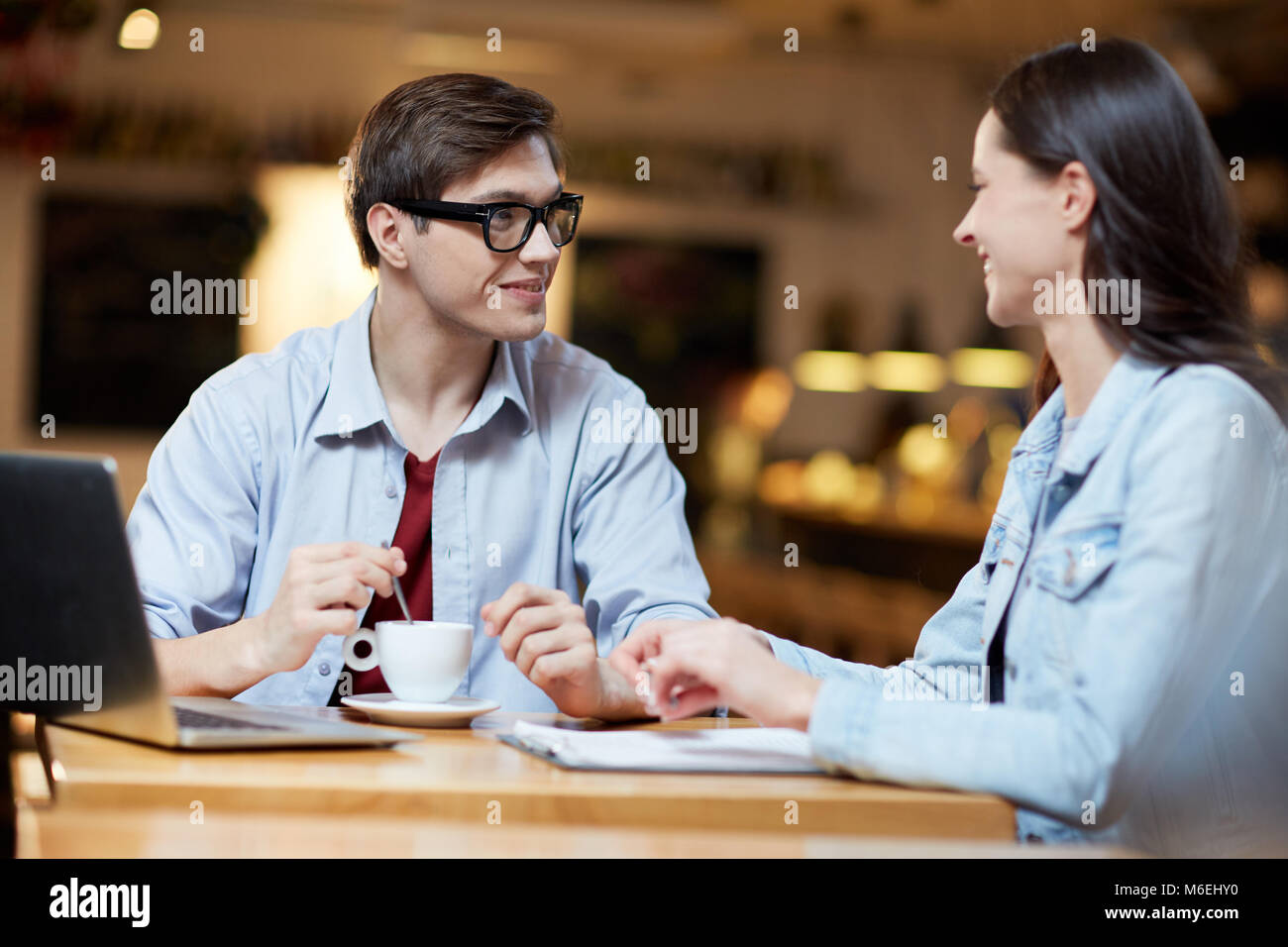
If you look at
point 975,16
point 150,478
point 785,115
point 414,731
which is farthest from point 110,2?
point 414,731

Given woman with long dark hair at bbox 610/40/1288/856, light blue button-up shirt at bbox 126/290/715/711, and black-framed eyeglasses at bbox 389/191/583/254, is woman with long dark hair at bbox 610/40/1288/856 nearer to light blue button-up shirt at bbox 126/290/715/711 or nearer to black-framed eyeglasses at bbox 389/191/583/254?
light blue button-up shirt at bbox 126/290/715/711

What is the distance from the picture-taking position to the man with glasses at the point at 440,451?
73.0 inches

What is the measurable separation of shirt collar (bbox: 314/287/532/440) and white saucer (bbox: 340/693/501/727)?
0.52 metres

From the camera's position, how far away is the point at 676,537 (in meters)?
1.92

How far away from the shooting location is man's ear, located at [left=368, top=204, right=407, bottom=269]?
2.06 metres

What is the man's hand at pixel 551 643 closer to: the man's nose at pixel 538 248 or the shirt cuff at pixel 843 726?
the shirt cuff at pixel 843 726

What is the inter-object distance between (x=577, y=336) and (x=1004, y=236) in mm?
5725

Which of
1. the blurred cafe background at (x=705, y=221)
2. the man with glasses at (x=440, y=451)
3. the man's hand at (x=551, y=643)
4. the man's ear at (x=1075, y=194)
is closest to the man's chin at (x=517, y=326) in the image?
the man with glasses at (x=440, y=451)

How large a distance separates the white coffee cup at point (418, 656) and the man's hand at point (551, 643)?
0.14ft

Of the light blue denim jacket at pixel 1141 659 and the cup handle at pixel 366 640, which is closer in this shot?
the light blue denim jacket at pixel 1141 659

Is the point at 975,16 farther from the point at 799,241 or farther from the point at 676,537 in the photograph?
the point at 676,537

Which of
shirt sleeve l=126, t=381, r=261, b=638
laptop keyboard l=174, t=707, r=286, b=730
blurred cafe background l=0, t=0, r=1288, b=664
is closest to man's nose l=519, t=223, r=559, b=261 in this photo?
shirt sleeve l=126, t=381, r=261, b=638

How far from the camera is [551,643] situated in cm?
147
